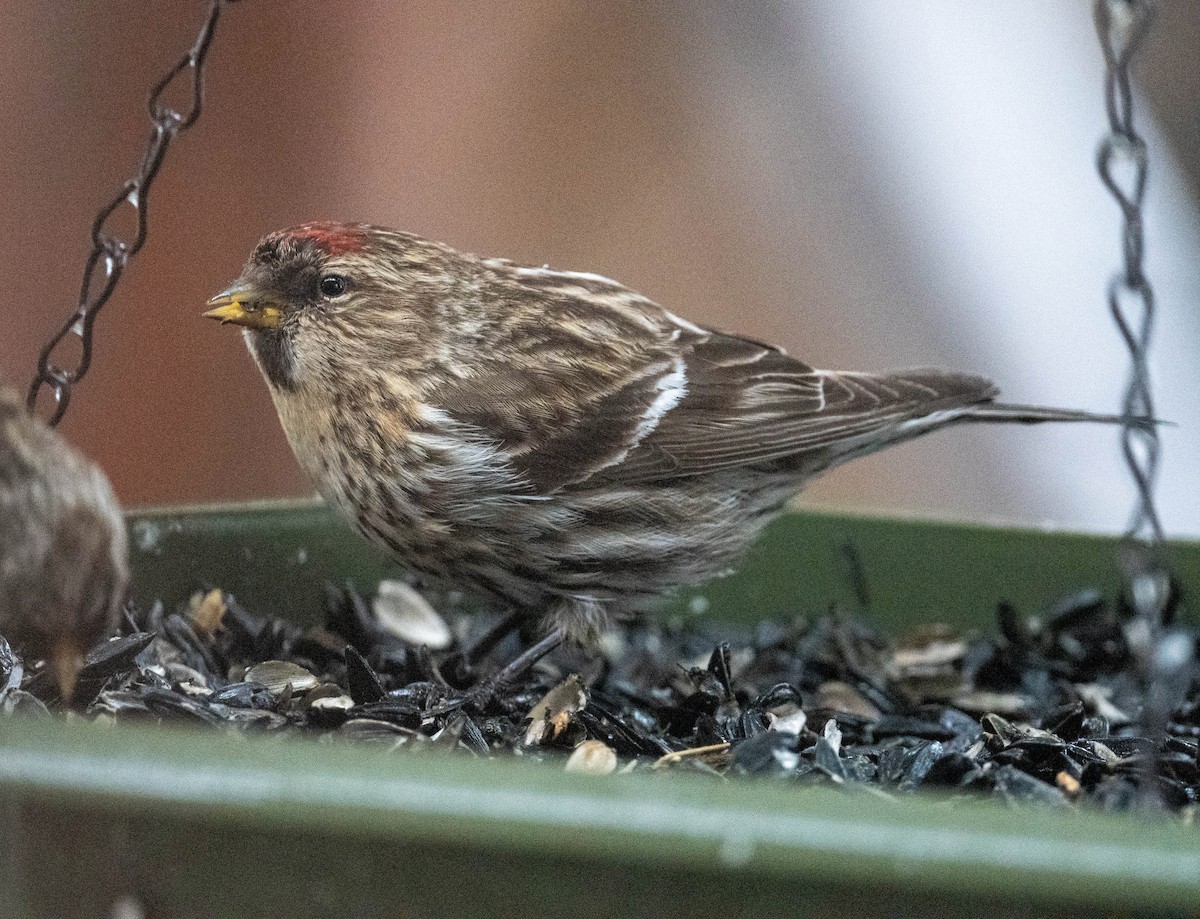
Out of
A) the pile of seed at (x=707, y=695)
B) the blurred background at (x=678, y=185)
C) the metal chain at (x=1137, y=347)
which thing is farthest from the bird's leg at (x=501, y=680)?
the blurred background at (x=678, y=185)

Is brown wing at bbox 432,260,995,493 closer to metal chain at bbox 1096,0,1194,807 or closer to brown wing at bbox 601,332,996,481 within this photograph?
brown wing at bbox 601,332,996,481

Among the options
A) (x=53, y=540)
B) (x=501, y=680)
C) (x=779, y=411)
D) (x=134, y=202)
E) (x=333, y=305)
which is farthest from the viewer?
(x=779, y=411)

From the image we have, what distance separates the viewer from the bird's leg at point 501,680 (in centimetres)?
215

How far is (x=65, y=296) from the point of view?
168 inches

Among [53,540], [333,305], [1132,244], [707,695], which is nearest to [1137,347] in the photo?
[1132,244]

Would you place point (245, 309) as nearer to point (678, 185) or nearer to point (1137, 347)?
point (1137, 347)

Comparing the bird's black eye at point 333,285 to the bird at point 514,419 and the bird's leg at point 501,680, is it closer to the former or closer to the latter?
the bird at point 514,419

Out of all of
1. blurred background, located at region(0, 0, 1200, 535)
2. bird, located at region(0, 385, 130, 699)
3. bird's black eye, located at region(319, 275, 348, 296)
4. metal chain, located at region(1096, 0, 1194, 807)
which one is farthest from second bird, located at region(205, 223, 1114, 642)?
blurred background, located at region(0, 0, 1200, 535)

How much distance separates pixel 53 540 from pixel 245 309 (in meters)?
0.92

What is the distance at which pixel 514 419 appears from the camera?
2.31 meters

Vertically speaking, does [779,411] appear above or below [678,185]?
below

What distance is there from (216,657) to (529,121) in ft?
10.0

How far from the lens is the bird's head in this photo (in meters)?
2.34

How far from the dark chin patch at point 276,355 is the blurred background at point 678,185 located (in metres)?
1.29
